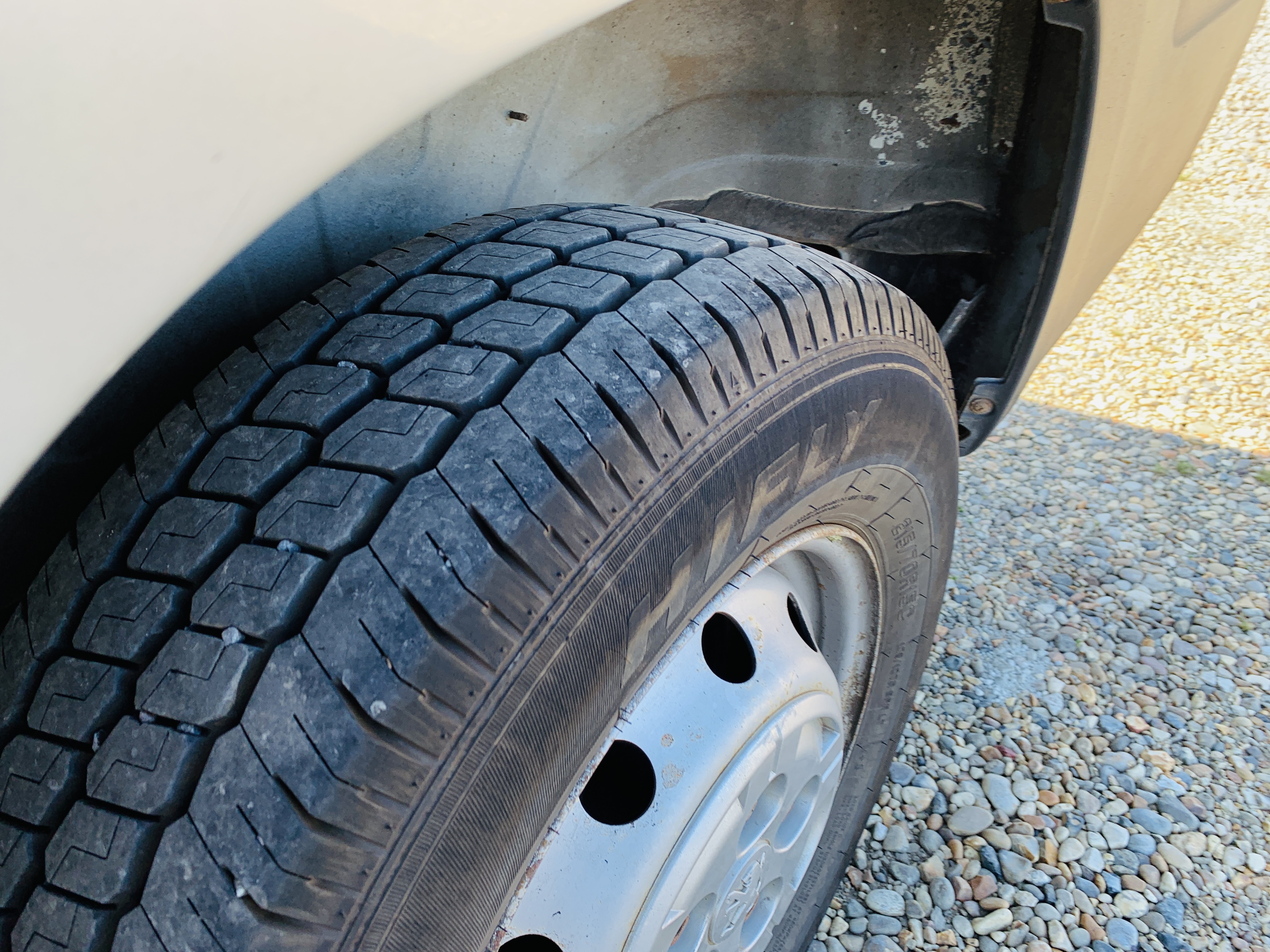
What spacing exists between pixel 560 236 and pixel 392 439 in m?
0.31

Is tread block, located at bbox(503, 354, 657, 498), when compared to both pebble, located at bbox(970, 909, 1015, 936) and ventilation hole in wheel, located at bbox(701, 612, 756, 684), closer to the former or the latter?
ventilation hole in wheel, located at bbox(701, 612, 756, 684)

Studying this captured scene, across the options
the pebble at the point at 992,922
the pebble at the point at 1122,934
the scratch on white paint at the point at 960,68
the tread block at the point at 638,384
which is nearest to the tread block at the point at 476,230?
the tread block at the point at 638,384

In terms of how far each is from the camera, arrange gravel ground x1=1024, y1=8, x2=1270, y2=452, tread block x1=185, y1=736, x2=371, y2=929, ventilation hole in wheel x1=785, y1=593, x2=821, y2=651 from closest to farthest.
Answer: tread block x1=185, y1=736, x2=371, y2=929
ventilation hole in wheel x1=785, y1=593, x2=821, y2=651
gravel ground x1=1024, y1=8, x2=1270, y2=452

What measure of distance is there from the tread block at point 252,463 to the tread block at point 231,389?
0.07ft

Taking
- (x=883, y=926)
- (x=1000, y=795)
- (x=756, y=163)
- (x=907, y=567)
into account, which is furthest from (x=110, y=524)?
(x=1000, y=795)

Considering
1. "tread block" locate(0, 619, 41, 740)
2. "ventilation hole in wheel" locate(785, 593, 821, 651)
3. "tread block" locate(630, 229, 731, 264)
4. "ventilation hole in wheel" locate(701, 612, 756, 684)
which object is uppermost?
"tread block" locate(630, 229, 731, 264)

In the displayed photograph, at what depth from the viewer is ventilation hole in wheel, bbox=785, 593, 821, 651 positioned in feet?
3.33

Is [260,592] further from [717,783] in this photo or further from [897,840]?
[897,840]

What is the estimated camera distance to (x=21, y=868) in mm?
613

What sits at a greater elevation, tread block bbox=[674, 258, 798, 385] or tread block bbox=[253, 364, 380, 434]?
tread block bbox=[253, 364, 380, 434]

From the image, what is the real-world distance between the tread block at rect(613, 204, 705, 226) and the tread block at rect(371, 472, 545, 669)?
17.3 inches

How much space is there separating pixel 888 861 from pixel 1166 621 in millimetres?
963

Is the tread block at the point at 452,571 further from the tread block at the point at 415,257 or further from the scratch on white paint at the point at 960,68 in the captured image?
the scratch on white paint at the point at 960,68

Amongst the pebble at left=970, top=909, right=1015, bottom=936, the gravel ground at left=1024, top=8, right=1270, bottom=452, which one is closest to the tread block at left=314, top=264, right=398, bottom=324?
the pebble at left=970, top=909, right=1015, bottom=936
